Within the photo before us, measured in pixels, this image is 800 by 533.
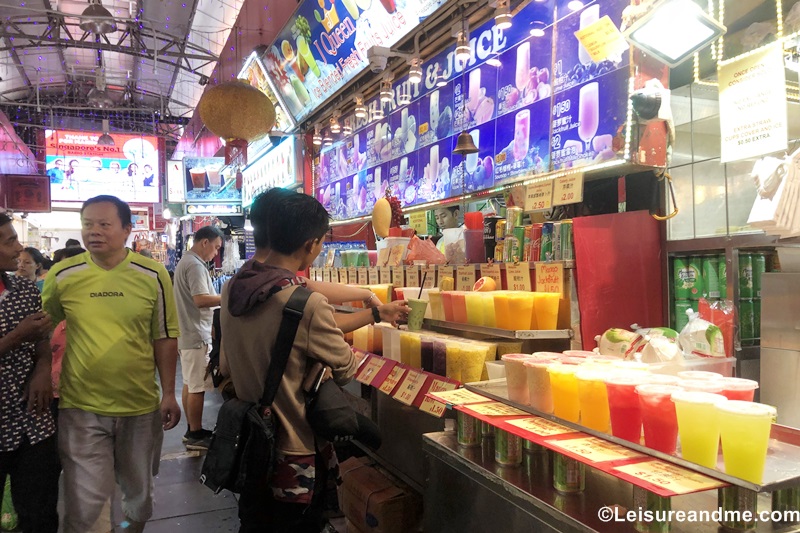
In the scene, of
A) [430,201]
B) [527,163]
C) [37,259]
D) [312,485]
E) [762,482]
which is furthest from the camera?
[37,259]

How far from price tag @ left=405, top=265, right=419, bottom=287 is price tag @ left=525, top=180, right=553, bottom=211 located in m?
1.04

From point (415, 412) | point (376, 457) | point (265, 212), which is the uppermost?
point (265, 212)

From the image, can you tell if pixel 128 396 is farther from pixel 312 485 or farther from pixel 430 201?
pixel 430 201

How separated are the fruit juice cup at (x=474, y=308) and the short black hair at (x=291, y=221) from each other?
3.40 ft

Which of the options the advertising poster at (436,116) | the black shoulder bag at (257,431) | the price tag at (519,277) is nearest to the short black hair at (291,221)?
the black shoulder bag at (257,431)

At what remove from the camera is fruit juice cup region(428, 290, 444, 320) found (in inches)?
129

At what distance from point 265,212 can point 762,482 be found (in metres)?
1.78

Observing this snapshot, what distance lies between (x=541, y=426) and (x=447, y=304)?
1.32 m

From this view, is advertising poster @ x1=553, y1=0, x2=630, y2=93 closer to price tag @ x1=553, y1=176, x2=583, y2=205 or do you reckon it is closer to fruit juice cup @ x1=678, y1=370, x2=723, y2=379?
price tag @ x1=553, y1=176, x2=583, y2=205

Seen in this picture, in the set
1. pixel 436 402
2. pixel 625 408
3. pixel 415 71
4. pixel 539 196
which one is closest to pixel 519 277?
pixel 539 196

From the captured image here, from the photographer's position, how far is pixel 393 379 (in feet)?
10.5

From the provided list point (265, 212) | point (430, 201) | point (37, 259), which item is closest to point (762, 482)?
point (265, 212)

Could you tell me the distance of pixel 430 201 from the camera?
14.0 feet

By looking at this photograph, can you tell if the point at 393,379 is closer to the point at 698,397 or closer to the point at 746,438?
the point at 698,397
